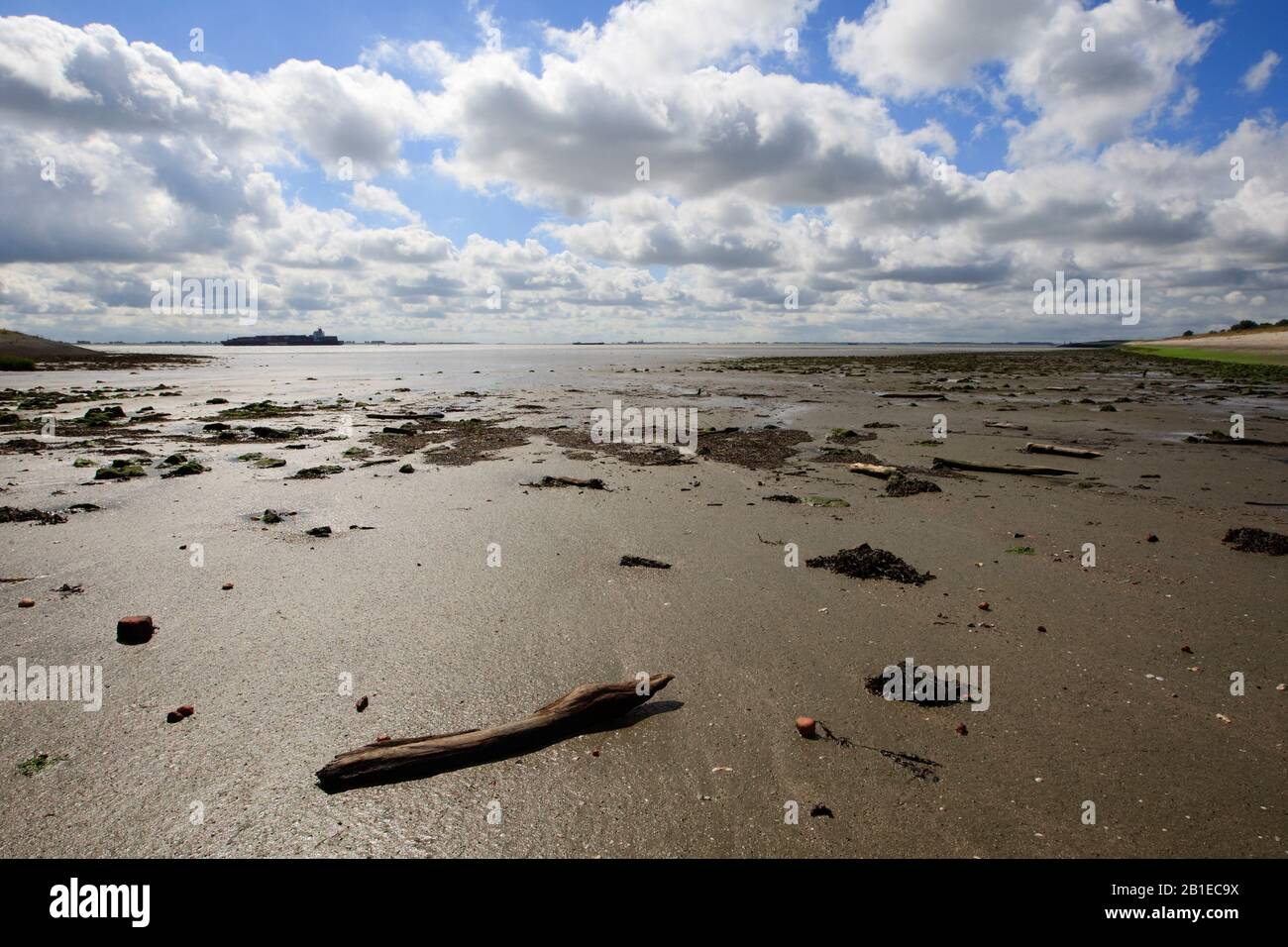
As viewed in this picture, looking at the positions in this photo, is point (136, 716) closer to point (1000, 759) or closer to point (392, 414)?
point (1000, 759)

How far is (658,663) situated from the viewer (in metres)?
4.92

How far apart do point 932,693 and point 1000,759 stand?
73 centimetres

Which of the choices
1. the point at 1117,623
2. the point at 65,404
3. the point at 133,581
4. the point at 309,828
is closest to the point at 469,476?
the point at 133,581

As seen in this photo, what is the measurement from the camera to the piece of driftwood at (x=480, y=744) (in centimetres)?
344

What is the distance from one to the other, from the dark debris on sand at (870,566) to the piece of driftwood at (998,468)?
20.1 ft

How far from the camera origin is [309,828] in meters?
3.13

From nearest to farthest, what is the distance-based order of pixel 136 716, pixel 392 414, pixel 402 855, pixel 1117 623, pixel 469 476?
pixel 402 855
pixel 136 716
pixel 1117 623
pixel 469 476
pixel 392 414

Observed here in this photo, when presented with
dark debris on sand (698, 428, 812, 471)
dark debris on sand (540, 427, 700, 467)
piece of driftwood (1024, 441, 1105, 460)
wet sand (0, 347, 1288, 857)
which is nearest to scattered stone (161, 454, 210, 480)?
wet sand (0, 347, 1288, 857)

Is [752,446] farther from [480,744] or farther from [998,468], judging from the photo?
[480,744]

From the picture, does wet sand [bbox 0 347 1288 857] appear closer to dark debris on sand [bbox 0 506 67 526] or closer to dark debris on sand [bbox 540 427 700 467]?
dark debris on sand [bbox 0 506 67 526]

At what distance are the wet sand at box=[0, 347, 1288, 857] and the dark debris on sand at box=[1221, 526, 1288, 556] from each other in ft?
0.84

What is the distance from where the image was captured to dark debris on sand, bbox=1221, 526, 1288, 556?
23.7 feet

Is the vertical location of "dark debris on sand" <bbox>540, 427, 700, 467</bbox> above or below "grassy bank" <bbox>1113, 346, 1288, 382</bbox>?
below

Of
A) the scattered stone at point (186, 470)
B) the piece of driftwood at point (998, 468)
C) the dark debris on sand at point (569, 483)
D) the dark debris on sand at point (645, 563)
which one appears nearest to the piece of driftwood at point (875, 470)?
the piece of driftwood at point (998, 468)
